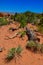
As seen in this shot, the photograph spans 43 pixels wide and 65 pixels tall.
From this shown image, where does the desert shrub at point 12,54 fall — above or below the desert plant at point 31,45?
below

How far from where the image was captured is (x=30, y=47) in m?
11.0

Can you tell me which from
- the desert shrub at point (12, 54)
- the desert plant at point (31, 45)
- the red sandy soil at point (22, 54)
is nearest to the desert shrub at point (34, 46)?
the desert plant at point (31, 45)

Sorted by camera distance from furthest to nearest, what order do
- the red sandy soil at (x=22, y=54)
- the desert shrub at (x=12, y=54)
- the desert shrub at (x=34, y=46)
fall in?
1. the desert shrub at (x=34, y=46)
2. the desert shrub at (x=12, y=54)
3. the red sandy soil at (x=22, y=54)

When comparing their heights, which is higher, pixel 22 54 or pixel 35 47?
pixel 35 47

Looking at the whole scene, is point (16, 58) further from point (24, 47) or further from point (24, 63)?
point (24, 47)

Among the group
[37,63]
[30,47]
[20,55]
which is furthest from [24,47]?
[37,63]

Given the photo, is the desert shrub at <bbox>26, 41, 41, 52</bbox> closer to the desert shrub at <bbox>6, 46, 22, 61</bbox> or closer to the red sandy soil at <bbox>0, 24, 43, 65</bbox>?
the red sandy soil at <bbox>0, 24, 43, 65</bbox>

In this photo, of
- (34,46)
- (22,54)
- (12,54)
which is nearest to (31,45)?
(34,46)

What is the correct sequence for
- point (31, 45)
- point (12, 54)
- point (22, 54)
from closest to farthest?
point (12, 54) → point (22, 54) → point (31, 45)

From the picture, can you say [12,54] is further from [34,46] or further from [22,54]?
[34,46]

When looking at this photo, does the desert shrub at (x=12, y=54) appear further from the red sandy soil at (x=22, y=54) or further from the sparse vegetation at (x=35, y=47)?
the sparse vegetation at (x=35, y=47)

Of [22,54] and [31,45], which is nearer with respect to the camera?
[22,54]

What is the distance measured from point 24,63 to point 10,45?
2348 mm

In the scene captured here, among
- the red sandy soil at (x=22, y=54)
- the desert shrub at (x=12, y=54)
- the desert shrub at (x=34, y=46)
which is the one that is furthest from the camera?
the desert shrub at (x=34, y=46)
